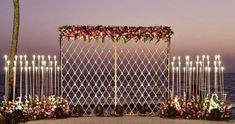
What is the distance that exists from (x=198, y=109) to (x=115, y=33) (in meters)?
2.09

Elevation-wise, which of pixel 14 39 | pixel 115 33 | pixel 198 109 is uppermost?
pixel 115 33

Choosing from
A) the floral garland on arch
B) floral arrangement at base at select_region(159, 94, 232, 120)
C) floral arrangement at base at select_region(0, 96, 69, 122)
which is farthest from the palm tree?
floral arrangement at base at select_region(159, 94, 232, 120)

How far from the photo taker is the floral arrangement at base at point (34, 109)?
10281 millimetres

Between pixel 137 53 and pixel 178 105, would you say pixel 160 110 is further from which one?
pixel 137 53

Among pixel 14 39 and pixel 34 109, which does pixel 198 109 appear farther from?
pixel 14 39

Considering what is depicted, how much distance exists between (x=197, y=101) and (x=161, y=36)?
4.58 ft

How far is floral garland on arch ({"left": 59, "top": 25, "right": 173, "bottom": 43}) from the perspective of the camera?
1131cm

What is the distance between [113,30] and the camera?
11414mm

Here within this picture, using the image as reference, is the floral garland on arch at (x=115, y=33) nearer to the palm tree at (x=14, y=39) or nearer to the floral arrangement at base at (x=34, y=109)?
the palm tree at (x=14, y=39)

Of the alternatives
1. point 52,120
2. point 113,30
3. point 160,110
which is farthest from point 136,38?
point 52,120

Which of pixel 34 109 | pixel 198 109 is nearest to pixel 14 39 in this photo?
pixel 34 109

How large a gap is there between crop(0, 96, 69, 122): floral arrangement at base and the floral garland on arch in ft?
4.05

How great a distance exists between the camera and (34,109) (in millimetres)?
A: 10656

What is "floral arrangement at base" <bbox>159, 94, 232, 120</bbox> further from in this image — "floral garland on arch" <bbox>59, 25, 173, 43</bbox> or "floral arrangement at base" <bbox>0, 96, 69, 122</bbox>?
"floral arrangement at base" <bbox>0, 96, 69, 122</bbox>
